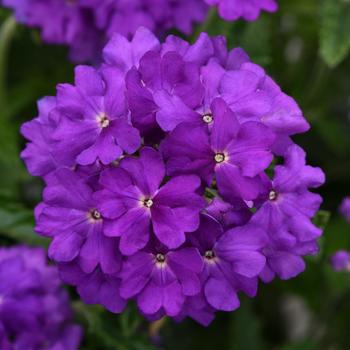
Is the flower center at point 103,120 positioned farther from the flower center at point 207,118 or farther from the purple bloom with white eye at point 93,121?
the flower center at point 207,118

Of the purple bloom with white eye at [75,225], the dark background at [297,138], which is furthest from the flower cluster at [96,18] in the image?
the purple bloom with white eye at [75,225]

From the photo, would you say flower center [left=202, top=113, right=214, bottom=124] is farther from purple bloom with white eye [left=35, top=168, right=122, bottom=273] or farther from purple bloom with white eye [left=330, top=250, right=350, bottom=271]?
purple bloom with white eye [left=330, top=250, right=350, bottom=271]

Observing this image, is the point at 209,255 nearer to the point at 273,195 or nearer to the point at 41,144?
the point at 273,195

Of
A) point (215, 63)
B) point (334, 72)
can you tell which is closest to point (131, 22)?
point (215, 63)

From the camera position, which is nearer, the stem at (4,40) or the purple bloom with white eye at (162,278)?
the purple bloom with white eye at (162,278)

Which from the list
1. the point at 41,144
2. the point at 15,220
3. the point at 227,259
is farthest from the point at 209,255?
the point at 15,220

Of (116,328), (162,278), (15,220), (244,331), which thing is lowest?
(244,331)
